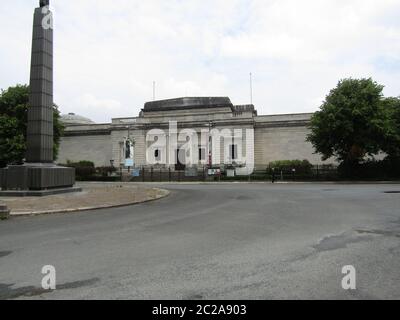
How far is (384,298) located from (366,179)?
111 feet

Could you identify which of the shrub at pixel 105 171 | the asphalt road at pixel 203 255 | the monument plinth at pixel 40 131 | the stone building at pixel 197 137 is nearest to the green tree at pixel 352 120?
the stone building at pixel 197 137

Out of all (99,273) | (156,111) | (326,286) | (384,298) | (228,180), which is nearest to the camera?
(384,298)

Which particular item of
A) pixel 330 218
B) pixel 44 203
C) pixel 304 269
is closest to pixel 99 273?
pixel 304 269

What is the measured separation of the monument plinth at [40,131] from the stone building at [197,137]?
2727 centimetres

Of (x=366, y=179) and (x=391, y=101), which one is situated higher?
(x=391, y=101)

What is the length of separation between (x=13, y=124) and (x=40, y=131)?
24310 millimetres

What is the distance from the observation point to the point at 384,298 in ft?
13.4

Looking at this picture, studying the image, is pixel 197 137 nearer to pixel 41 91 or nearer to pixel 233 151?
pixel 233 151

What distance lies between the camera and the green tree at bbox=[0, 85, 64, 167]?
3797 centimetres

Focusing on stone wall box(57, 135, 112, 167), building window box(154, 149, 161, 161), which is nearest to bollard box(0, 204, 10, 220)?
building window box(154, 149, 161, 161)

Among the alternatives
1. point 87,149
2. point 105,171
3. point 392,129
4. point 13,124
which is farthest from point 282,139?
point 13,124

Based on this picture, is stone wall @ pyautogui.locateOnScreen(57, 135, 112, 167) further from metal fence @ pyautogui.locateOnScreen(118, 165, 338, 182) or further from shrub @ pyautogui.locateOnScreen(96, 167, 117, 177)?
metal fence @ pyautogui.locateOnScreen(118, 165, 338, 182)

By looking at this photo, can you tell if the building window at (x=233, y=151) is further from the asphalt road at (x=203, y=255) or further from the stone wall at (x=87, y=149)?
the asphalt road at (x=203, y=255)
